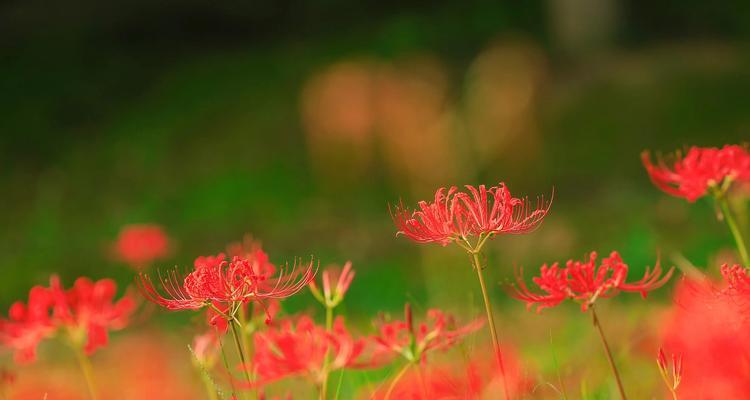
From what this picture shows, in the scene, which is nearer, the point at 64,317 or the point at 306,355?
the point at 306,355

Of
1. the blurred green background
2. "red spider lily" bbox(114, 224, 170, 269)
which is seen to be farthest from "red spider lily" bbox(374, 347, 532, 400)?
the blurred green background

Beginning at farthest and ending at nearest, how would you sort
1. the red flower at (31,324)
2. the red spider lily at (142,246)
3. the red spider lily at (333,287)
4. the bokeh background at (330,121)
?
the bokeh background at (330,121), the red spider lily at (142,246), the red flower at (31,324), the red spider lily at (333,287)

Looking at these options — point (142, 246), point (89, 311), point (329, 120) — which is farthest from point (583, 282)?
point (329, 120)

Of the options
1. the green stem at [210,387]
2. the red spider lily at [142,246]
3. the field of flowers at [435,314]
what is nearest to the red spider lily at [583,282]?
the field of flowers at [435,314]

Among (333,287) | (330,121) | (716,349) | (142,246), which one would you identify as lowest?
(716,349)

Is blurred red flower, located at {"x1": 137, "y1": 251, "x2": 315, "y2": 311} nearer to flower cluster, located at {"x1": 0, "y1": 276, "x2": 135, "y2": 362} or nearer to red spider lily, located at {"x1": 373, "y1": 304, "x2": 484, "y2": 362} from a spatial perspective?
red spider lily, located at {"x1": 373, "y1": 304, "x2": 484, "y2": 362}

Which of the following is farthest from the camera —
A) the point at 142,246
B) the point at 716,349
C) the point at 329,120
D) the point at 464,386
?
the point at 329,120

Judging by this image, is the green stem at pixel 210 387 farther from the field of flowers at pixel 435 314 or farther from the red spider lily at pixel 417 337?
the red spider lily at pixel 417 337

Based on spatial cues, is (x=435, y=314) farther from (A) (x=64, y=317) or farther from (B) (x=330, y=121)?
(B) (x=330, y=121)
